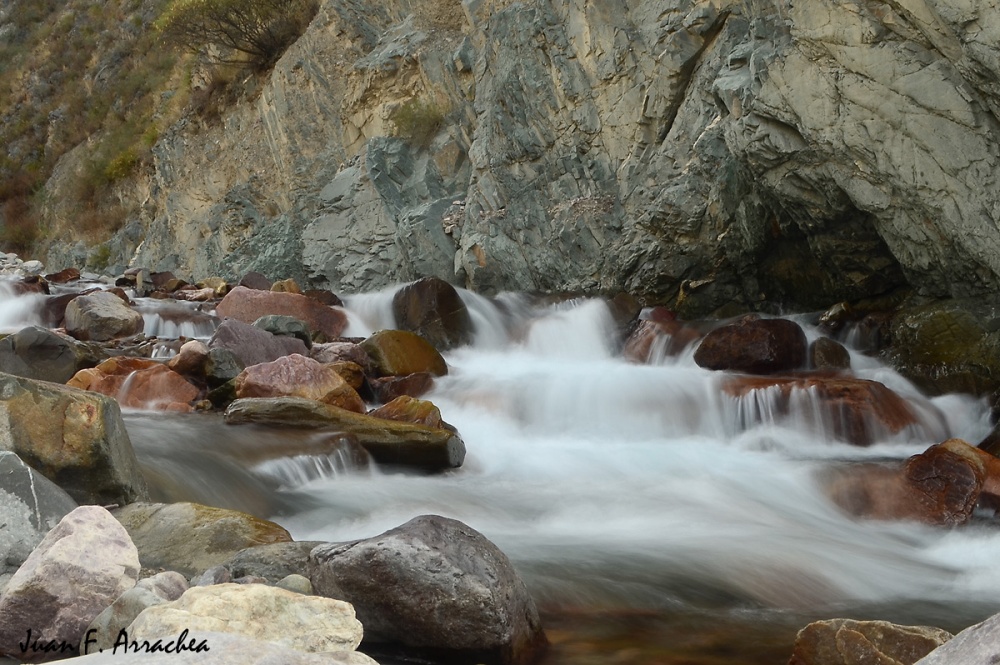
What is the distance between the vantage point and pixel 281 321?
10062 mm

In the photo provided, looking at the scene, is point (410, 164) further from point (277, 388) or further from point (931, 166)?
point (931, 166)

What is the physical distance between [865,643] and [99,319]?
33.3 feet

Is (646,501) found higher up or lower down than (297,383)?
lower down

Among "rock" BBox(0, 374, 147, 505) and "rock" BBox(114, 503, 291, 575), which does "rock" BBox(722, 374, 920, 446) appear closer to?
"rock" BBox(114, 503, 291, 575)

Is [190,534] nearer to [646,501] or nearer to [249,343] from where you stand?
[646,501]

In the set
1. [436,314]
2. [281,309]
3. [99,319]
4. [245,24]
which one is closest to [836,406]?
[436,314]

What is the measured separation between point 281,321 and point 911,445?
6.87m

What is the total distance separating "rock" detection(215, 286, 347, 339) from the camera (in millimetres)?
12242

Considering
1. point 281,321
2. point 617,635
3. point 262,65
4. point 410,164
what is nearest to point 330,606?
point 617,635

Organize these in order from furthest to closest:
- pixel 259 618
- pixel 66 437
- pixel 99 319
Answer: pixel 99 319, pixel 66 437, pixel 259 618

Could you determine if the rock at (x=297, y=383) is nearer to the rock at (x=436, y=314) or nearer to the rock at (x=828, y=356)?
the rock at (x=436, y=314)

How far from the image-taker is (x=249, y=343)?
913 centimetres

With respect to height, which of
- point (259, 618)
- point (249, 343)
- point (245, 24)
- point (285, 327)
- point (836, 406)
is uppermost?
point (245, 24)

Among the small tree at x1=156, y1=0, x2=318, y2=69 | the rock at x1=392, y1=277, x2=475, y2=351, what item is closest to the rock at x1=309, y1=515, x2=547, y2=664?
the rock at x1=392, y1=277, x2=475, y2=351
